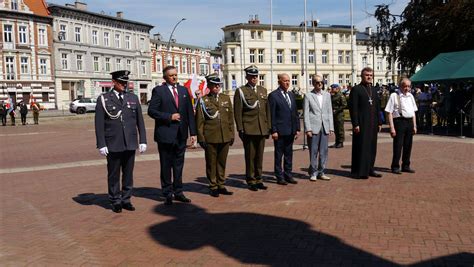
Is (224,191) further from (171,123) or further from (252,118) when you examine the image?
(171,123)

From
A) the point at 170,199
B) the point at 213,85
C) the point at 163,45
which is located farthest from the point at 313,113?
the point at 163,45

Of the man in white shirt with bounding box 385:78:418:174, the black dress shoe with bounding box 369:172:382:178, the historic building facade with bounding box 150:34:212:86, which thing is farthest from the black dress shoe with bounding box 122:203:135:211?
the historic building facade with bounding box 150:34:212:86

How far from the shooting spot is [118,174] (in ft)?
22.4

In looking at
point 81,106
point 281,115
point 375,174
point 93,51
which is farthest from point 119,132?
point 93,51

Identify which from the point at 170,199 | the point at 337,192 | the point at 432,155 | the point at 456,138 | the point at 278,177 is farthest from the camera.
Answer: the point at 456,138

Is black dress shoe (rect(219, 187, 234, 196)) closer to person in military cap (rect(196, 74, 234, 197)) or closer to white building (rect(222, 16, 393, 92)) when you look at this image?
person in military cap (rect(196, 74, 234, 197))

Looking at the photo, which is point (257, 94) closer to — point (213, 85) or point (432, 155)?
point (213, 85)

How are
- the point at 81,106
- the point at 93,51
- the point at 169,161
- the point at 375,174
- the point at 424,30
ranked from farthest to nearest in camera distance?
1. the point at 93,51
2. the point at 81,106
3. the point at 424,30
4. the point at 375,174
5. the point at 169,161

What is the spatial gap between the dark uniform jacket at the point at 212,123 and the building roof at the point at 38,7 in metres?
56.8

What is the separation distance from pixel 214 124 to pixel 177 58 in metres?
81.2

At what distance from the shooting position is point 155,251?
5000 millimetres

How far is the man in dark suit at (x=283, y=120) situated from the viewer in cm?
810

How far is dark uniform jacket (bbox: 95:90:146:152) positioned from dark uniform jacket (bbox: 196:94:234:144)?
102cm

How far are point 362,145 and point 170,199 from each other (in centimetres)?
383
